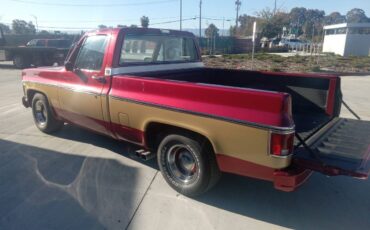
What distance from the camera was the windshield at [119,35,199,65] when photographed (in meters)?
4.30

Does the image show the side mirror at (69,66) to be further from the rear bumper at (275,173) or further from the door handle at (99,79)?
the rear bumper at (275,173)

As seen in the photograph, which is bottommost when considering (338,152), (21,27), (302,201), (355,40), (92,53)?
(302,201)

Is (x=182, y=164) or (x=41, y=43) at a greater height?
(x=41, y=43)

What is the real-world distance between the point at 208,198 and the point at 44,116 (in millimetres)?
3696

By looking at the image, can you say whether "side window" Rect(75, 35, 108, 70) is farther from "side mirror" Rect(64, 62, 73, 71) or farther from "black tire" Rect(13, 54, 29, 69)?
"black tire" Rect(13, 54, 29, 69)

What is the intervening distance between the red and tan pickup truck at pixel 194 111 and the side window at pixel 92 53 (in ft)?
0.05

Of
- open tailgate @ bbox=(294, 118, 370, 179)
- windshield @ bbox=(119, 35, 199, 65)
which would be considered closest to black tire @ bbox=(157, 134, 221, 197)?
open tailgate @ bbox=(294, 118, 370, 179)

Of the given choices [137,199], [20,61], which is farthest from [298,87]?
[20,61]

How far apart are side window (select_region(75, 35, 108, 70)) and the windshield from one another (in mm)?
326

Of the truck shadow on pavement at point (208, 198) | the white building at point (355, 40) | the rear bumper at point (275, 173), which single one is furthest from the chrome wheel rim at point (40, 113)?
the white building at point (355, 40)

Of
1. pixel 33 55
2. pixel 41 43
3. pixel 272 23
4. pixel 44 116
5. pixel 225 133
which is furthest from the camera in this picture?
pixel 272 23

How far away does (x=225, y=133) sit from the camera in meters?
3.02

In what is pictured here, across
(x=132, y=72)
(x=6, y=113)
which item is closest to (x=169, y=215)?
(x=132, y=72)

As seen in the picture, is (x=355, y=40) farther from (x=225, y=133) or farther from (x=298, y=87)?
(x=225, y=133)
